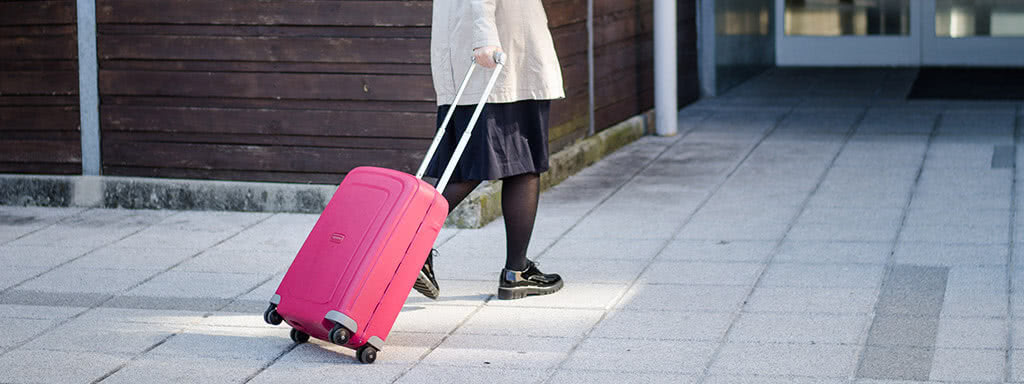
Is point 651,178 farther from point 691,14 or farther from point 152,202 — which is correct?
point 691,14

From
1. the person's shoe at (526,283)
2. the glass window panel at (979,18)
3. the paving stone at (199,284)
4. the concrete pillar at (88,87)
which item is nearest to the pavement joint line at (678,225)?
the person's shoe at (526,283)

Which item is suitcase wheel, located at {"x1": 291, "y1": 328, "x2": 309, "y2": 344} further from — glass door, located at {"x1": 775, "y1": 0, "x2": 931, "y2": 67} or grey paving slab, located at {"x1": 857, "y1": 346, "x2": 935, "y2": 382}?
glass door, located at {"x1": 775, "y1": 0, "x2": 931, "y2": 67}

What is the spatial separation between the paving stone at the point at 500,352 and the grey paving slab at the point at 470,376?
0.14 ft

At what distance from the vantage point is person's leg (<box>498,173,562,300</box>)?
500 centimetres

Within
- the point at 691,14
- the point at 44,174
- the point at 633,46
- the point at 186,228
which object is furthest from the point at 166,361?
the point at 691,14

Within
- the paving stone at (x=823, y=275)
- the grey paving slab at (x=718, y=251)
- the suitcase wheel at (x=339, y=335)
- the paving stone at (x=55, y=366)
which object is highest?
the suitcase wheel at (x=339, y=335)

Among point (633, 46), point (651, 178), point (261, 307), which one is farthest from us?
point (633, 46)

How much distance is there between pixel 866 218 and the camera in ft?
21.0

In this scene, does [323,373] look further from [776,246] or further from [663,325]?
[776,246]

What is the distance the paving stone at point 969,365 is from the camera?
395 centimetres

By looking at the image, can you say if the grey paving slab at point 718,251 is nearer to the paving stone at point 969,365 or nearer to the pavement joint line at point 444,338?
the pavement joint line at point 444,338

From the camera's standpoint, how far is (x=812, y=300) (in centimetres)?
489

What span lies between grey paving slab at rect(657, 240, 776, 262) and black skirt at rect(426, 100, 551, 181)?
1.00 meters

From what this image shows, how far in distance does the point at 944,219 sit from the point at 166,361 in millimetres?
3568
